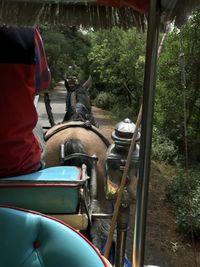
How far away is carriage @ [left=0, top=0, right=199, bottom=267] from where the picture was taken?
1.83m

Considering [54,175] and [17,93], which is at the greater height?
[17,93]

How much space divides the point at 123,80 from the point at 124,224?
16805 mm

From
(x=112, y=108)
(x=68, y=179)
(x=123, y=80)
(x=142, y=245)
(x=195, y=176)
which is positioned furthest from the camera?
(x=112, y=108)

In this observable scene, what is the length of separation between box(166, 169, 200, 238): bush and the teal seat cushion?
3.73m

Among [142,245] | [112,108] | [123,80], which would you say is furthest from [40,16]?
[112,108]

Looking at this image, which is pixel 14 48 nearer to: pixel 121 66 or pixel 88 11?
pixel 88 11

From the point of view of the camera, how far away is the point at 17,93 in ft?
8.09

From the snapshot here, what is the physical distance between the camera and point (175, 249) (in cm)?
604

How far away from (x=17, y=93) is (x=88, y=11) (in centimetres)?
62

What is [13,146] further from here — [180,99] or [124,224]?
[180,99]

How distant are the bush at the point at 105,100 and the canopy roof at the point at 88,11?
66.4 feet

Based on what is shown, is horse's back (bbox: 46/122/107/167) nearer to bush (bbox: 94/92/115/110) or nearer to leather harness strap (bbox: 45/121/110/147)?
leather harness strap (bbox: 45/121/110/147)

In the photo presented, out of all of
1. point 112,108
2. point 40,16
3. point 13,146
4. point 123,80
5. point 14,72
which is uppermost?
point 40,16

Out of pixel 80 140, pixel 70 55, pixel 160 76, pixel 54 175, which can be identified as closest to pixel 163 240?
pixel 80 140
